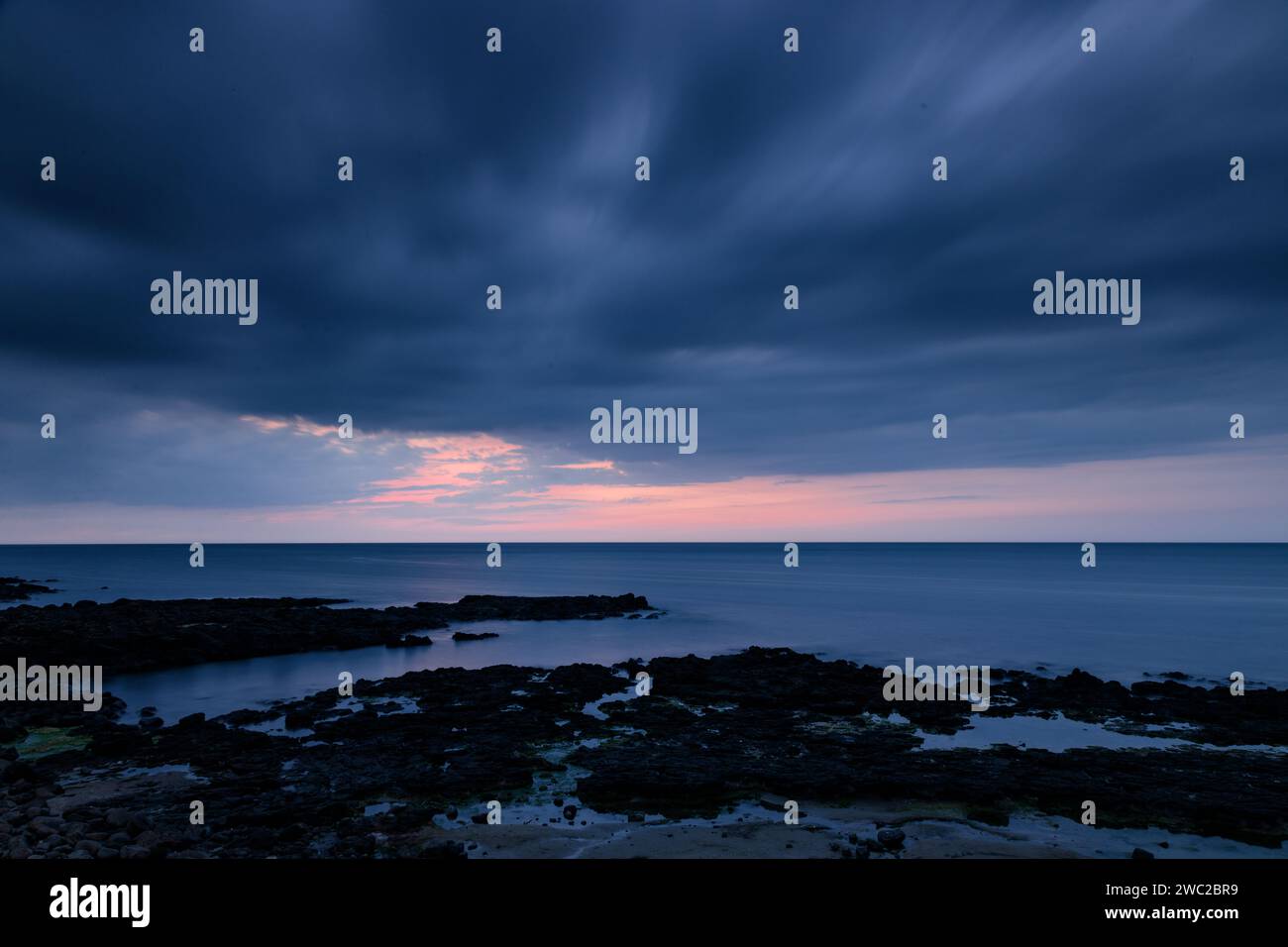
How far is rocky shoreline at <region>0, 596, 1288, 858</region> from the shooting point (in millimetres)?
12133

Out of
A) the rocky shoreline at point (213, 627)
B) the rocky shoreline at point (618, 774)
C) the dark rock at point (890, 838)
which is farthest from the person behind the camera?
the rocky shoreline at point (213, 627)

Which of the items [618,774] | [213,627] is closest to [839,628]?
[618,774]

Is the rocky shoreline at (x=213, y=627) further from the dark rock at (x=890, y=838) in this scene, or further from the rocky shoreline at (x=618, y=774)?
the dark rock at (x=890, y=838)

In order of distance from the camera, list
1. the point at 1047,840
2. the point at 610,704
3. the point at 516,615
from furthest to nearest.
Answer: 1. the point at 516,615
2. the point at 610,704
3. the point at 1047,840

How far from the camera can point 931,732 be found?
19703mm

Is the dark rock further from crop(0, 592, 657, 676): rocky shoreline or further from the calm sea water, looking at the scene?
crop(0, 592, 657, 676): rocky shoreline

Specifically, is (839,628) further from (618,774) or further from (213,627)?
(213,627)

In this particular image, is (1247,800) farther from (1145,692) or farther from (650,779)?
(1145,692)

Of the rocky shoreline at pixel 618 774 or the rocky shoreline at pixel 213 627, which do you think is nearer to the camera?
the rocky shoreline at pixel 618 774

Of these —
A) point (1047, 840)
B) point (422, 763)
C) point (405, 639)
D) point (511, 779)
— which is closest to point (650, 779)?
point (511, 779)

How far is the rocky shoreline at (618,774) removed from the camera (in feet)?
39.8

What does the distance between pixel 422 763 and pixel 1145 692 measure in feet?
91.3

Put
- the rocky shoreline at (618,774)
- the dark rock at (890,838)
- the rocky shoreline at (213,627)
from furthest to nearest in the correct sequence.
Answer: the rocky shoreline at (213,627) → the rocky shoreline at (618,774) → the dark rock at (890,838)

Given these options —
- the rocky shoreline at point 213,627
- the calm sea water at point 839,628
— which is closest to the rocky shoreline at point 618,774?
the calm sea water at point 839,628
